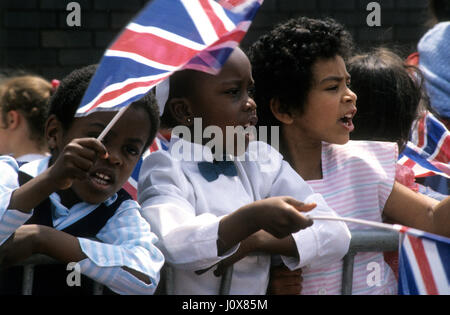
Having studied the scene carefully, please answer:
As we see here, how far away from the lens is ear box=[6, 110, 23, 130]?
4.44 m

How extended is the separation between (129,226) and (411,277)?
2.67 feet

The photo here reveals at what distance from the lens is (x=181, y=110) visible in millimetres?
2844

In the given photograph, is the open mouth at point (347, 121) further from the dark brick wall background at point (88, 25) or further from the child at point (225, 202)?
the dark brick wall background at point (88, 25)

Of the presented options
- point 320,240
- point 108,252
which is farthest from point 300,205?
point 108,252

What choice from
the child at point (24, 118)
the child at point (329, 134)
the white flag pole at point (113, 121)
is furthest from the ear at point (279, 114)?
the child at point (24, 118)

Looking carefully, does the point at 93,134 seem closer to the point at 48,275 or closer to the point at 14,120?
the point at 48,275

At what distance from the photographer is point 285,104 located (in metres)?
3.10

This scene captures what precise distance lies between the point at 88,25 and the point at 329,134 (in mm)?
3397

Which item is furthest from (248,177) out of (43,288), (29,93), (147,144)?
(29,93)

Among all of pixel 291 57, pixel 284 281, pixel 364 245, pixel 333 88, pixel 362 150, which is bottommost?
pixel 284 281

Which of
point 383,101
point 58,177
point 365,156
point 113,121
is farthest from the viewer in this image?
point 383,101

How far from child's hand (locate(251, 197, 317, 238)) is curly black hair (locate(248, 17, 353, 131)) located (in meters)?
0.83

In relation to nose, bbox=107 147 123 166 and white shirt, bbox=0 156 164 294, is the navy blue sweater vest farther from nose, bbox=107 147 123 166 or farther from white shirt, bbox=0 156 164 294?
nose, bbox=107 147 123 166

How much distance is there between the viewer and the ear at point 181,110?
111 inches
